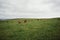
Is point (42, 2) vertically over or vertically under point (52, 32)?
over

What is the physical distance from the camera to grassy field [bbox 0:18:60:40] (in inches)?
52.7

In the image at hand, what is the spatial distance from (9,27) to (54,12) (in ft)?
2.22

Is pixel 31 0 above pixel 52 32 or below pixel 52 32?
above

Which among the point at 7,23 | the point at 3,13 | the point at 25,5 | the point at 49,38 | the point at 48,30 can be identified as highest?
the point at 25,5

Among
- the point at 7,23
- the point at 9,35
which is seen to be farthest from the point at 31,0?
the point at 9,35

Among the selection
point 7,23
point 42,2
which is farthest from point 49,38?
point 7,23

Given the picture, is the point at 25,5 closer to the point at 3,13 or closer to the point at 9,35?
the point at 3,13

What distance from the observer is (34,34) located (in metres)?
1.34

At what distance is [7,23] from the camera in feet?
4.44

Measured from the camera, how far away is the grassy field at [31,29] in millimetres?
1339

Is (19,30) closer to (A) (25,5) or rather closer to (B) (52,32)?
(A) (25,5)

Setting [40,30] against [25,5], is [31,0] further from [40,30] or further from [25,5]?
[40,30]

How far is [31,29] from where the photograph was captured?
4.41 ft

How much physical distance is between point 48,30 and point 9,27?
0.57 meters
